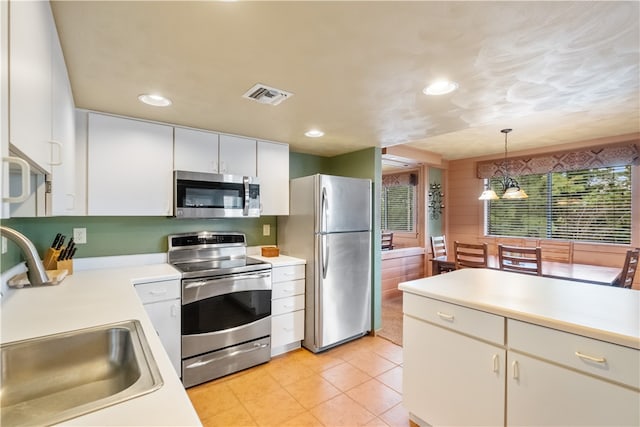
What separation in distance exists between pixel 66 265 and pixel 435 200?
5.02 m

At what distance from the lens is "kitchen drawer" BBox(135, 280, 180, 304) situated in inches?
84.1

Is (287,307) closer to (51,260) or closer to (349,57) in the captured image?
(51,260)

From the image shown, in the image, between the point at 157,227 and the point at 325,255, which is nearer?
the point at 157,227

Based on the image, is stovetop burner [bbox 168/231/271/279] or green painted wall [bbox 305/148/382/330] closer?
stovetop burner [bbox 168/231/271/279]

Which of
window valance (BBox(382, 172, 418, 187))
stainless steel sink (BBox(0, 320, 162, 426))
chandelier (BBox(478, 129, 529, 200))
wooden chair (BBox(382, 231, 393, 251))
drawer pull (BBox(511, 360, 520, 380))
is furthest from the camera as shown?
window valance (BBox(382, 172, 418, 187))

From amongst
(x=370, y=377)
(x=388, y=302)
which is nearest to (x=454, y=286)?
(x=370, y=377)

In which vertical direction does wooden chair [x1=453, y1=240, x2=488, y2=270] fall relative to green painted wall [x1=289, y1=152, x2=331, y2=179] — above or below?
below

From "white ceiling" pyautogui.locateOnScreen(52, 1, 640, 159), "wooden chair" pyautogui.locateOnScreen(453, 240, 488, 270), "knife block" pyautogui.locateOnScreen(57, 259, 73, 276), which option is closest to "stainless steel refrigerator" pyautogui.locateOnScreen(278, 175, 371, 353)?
"white ceiling" pyautogui.locateOnScreen(52, 1, 640, 159)

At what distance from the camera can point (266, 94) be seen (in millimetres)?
1907

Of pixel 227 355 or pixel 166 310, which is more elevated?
pixel 166 310

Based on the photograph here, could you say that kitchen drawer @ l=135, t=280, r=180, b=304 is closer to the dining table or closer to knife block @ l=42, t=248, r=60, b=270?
knife block @ l=42, t=248, r=60, b=270

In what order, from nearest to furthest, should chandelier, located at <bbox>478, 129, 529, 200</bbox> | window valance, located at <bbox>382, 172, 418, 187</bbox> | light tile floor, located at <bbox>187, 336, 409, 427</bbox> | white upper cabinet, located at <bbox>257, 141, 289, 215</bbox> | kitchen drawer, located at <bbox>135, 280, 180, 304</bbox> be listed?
light tile floor, located at <bbox>187, 336, 409, 427</bbox>
kitchen drawer, located at <bbox>135, 280, 180, 304</bbox>
white upper cabinet, located at <bbox>257, 141, 289, 215</bbox>
chandelier, located at <bbox>478, 129, 529, 200</bbox>
window valance, located at <bbox>382, 172, 418, 187</bbox>

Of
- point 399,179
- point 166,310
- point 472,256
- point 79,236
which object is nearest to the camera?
point 166,310

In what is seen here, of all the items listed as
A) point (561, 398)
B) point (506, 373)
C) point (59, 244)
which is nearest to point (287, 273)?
point (59, 244)
